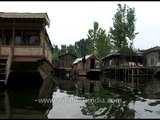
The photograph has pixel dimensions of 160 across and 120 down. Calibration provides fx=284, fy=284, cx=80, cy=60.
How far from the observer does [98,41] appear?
7038cm

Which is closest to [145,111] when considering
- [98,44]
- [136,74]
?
[136,74]

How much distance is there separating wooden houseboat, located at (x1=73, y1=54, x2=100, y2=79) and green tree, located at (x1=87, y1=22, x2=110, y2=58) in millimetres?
13190

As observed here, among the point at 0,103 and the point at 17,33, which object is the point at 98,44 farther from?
the point at 0,103

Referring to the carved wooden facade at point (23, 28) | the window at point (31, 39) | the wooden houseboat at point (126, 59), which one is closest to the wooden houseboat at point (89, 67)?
the wooden houseboat at point (126, 59)

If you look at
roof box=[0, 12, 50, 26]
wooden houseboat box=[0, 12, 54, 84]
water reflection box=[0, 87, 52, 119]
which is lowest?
water reflection box=[0, 87, 52, 119]

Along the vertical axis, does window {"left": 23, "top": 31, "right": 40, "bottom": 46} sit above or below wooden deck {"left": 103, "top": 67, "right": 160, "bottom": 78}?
above

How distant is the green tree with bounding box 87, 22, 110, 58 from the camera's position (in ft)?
230

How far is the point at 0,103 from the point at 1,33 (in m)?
11.0

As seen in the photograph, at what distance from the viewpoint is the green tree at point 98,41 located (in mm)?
70062

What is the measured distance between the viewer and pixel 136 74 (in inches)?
1829

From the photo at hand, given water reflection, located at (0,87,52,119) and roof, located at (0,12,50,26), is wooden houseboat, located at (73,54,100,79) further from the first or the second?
water reflection, located at (0,87,52,119)

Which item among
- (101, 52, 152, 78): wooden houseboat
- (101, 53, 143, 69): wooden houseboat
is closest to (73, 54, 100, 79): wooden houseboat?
(101, 52, 152, 78): wooden houseboat

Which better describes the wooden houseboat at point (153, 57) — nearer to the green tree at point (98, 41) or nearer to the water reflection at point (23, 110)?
the green tree at point (98, 41)

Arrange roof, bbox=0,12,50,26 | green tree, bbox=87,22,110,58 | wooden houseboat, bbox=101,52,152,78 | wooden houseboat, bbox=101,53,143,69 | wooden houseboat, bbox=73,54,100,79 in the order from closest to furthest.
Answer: roof, bbox=0,12,50,26, wooden houseboat, bbox=101,52,152,78, wooden houseboat, bbox=73,54,100,79, wooden houseboat, bbox=101,53,143,69, green tree, bbox=87,22,110,58
